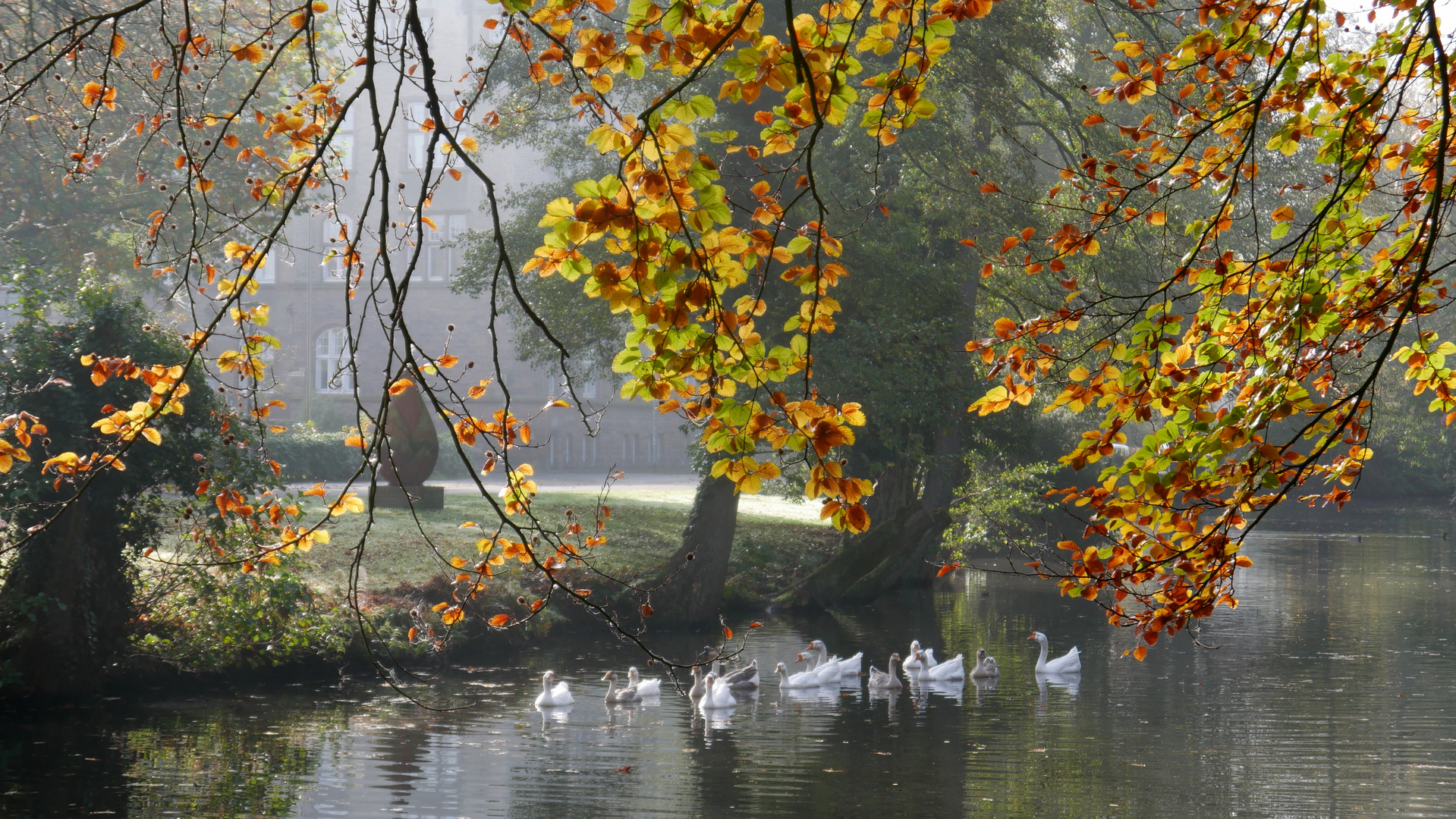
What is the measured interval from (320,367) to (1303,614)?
131 ft

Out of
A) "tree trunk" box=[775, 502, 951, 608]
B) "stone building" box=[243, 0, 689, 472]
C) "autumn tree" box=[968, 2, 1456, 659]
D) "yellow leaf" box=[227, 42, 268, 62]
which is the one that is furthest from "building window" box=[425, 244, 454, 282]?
"autumn tree" box=[968, 2, 1456, 659]

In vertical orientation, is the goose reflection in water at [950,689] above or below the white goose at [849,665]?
below

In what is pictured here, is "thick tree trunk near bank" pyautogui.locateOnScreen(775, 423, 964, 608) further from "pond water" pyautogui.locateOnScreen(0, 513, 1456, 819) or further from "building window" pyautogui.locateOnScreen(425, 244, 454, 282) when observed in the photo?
→ "building window" pyautogui.locateOnScreen(425, 244, 454, 282)

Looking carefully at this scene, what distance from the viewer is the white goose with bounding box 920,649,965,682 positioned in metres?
16.1

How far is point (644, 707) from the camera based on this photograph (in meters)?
14.4

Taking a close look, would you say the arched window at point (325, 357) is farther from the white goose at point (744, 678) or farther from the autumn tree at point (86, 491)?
the white goose at point (744, 678)

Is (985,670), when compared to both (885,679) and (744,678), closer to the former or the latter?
(885,679)

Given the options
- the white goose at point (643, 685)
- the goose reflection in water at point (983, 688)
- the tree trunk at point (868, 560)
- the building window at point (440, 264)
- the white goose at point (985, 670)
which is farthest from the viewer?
the building window at point (440, 264)

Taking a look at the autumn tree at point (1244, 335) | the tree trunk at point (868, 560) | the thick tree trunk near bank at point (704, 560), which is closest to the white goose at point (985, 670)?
the thick tree trunk near bank at point (704, 560)

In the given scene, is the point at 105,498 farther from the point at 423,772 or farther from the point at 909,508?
the point at 909,508

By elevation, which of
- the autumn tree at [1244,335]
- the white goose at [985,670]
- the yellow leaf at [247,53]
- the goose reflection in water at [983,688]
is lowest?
the goose reflection in water at [983,688]

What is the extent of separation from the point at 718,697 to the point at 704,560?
5927 mm

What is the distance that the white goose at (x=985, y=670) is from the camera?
16344 mm

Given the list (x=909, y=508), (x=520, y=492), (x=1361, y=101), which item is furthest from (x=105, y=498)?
(x=909, y=508)
